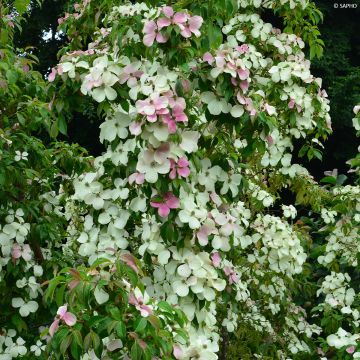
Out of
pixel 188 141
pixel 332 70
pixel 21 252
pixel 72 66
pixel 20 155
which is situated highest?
pixel 72 66

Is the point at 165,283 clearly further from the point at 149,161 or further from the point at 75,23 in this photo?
the point at 75,23

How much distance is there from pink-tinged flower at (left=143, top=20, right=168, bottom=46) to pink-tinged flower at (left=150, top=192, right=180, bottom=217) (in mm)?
421

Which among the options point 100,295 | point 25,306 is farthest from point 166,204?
point 25,306

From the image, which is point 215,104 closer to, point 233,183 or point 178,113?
point 178,113

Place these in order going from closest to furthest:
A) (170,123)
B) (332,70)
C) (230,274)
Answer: (170,123)
(230,274)
(332,70)

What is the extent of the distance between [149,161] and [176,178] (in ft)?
0.28

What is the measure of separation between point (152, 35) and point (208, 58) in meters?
0.17

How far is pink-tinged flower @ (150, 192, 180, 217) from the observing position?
1.64 meters

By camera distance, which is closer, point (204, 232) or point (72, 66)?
point (204, 232)

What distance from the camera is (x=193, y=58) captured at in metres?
1.87

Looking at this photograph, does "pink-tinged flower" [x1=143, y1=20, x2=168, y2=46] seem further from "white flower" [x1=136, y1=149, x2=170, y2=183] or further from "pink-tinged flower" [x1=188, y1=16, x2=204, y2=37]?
"white flower" [x1=136, y1=149, x2=170, y2=183]

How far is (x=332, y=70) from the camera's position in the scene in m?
6.22

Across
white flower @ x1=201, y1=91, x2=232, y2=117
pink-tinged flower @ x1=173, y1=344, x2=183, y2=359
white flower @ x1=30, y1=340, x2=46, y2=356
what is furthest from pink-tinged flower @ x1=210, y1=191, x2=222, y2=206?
white flower @ x1=30, y1=340, x2=46, y2=356

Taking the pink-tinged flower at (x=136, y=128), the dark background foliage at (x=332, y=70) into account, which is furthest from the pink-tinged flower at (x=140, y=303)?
the dark background foliage at (x=332, y=70)
